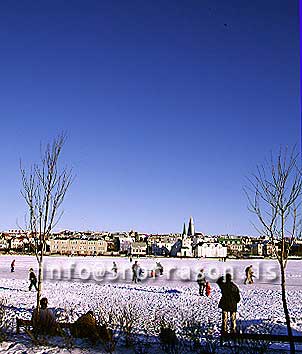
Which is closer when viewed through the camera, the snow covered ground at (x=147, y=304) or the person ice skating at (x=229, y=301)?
the person ice skating at (x=229, y=301)

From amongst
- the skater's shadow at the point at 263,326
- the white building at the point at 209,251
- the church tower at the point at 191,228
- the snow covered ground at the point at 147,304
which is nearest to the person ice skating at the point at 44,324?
the snow covered ground at the point at 147,304

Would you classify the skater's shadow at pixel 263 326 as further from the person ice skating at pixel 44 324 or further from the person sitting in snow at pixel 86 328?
the person ice skating at pixel 44 324

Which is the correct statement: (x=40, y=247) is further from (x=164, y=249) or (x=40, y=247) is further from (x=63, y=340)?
(x=164, y=249)

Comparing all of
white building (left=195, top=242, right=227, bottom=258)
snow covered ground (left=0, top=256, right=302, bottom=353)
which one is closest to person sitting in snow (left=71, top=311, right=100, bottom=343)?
snow covered ground (left=0, top=256, right=302, bottom=353)

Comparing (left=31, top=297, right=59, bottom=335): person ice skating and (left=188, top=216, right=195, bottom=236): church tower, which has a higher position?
(left=188, top=216, right=195, bottom=236): church tower

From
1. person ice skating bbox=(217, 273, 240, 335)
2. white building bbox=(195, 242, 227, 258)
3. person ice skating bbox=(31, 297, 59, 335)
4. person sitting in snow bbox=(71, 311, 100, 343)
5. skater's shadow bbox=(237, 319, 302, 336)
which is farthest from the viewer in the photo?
white building bbox=(195, 242, 227, 258)

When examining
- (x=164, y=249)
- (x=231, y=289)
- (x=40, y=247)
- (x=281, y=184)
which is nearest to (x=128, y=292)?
(x=40, y=247)

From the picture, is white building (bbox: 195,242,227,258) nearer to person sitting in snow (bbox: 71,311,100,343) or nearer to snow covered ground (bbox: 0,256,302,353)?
snow covered ground (bbox: 0,256,302,353)

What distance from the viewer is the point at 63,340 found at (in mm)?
7949

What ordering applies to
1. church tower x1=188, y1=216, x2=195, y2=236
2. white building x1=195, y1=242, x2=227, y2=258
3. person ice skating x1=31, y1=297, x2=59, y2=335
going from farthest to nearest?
church tower x1=188, y1=216, x2=195, y2=236, white building x1=195, y1=242, x2=227, y2=258, person ice skating x1=31, y1=297, x2=59, y2=335

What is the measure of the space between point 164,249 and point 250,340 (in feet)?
461

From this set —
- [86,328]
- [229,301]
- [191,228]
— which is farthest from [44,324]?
[191,228]

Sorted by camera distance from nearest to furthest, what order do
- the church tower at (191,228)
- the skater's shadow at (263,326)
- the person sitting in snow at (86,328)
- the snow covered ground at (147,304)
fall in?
the person sitting in snow at (86,328) → the snow covered ground at (147,304) → the skater's shadow at (263,326) → the church tower at (191,228)

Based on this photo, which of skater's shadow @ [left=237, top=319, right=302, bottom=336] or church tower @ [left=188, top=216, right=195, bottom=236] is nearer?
skater's shadow @ [left=237, top=319, right=302, bottom=336]
